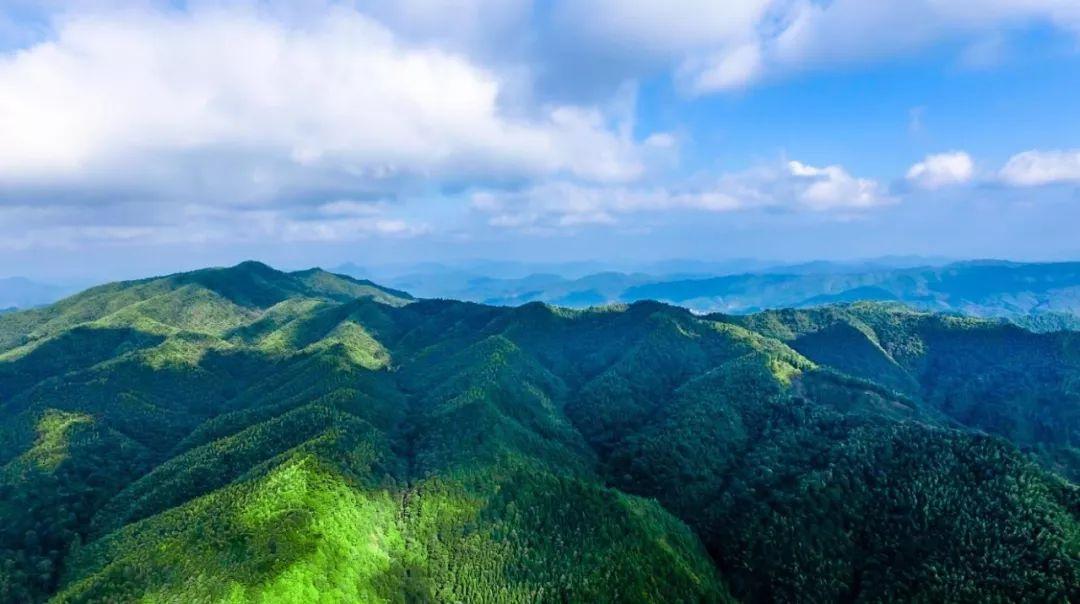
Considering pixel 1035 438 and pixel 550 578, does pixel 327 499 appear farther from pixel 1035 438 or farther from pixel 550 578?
pixel 1035 438

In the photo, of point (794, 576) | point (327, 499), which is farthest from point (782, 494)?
point (327, 499)

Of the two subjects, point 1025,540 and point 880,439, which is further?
point 880,439

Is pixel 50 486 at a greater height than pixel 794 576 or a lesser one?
greater

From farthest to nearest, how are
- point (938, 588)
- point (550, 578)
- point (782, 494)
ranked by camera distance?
point (782, 494)
point (550, 578)
point (938, 588)

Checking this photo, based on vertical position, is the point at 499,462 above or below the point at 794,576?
above

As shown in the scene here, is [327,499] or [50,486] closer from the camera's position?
[327,499]

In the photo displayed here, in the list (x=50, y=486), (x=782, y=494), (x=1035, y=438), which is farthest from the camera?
(x=1035, y=438)

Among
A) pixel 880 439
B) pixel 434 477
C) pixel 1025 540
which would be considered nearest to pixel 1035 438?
pixel 880 439

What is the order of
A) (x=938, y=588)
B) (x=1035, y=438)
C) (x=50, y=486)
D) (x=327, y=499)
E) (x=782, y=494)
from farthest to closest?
(x=1035, y=438) → (x=50, y=486) → (x=782, y=494) → (x=327, y=499) → (x=938, y=588)

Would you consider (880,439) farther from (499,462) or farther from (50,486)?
(50,486)
